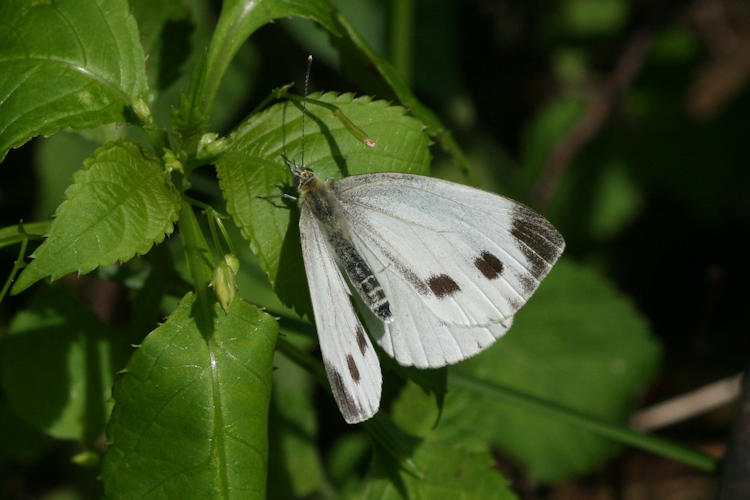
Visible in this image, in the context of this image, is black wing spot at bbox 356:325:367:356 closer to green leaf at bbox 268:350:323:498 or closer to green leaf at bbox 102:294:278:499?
green leaf at bbox 102:294:278:499

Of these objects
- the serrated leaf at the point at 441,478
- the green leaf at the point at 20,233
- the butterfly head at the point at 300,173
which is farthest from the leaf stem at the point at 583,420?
the green leaf at the point at 20,233

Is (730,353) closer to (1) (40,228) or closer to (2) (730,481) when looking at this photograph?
(2) (730,481)

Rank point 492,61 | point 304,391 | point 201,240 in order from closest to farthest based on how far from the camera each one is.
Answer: point 201,240, point 304,391, point 492,61

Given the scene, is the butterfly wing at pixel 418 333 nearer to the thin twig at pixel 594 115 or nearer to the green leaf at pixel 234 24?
the green leaf at pixel 234 24

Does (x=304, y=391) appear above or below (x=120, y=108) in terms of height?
below

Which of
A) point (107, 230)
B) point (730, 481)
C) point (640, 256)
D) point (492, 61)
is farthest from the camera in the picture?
point (492, 61)

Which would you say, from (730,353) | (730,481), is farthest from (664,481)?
(730,481)

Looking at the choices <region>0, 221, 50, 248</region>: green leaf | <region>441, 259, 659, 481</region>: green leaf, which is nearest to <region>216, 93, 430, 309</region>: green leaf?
<region>0, 221, 50, 248</region>: green leaf
